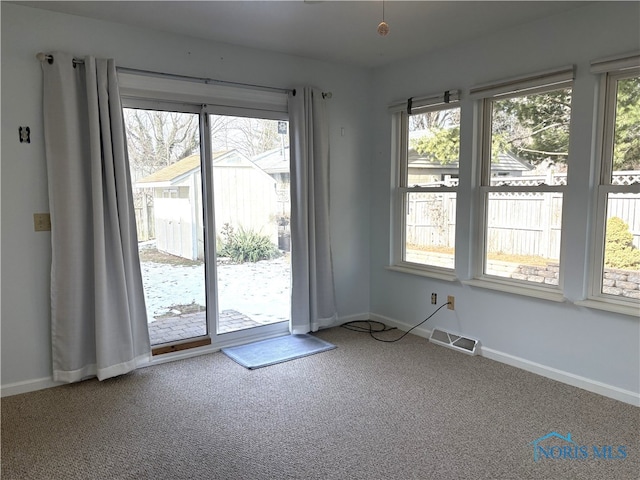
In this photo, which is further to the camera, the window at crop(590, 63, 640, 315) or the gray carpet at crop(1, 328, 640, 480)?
the window at crop(590, 63, 640, 315)

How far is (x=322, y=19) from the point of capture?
318cm

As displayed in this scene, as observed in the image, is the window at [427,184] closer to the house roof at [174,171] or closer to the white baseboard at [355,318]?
the white baseboard at [355,318]

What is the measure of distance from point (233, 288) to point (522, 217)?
243 cm

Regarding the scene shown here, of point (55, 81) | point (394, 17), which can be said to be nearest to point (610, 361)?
point (394, 17)

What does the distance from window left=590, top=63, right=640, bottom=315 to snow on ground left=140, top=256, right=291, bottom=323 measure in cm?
249

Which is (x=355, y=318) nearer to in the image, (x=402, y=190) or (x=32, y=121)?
(x=402, y=190)

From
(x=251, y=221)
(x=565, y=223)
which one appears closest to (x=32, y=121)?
(x=251, y=221)

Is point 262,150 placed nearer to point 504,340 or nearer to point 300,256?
point 300,256

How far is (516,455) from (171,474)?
1.73 meters

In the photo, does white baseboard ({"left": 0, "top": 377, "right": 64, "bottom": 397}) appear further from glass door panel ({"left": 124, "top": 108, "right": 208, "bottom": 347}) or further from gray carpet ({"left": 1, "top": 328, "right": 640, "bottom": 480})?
glass door panel ({"left": 124, "top": 108, "right": 208, "bottom": 347})

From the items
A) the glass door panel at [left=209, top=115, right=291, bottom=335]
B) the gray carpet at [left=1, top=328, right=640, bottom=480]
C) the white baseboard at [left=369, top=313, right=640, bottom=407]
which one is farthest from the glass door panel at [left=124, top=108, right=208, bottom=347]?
the white baseboard at [left=369, top=313, right=640, bottom=407]

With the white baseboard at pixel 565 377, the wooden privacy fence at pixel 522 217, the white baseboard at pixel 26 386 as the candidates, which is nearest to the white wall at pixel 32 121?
the white baseboard at pixel 26 386

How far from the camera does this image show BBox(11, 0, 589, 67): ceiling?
2928 millimetres

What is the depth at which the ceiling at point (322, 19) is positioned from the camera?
293cm
